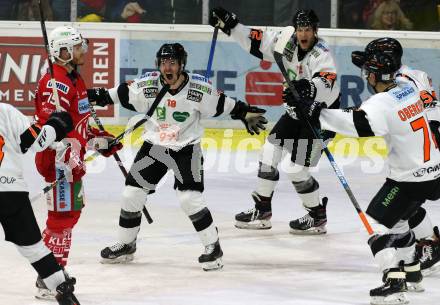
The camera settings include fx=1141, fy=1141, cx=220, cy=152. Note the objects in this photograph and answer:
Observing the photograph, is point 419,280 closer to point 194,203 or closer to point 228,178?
point 194,203

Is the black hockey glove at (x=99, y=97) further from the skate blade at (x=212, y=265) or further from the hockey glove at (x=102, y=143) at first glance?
the skate blade at (x=212, y=265)

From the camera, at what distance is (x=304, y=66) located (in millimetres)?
7641

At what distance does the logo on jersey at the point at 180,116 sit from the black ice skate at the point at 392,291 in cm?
158

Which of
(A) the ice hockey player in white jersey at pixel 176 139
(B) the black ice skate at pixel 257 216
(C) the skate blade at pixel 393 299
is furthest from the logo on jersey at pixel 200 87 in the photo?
(C) the skate blade at pixel 393 299

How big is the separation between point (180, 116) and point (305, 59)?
1356 millimetres

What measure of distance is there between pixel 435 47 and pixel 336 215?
10.8 feet

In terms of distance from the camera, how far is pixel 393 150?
5.76m

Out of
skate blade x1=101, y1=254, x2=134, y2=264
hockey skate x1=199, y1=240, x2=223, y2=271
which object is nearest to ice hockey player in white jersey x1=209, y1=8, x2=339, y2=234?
hockey skate x1=199, y1=240, x2=223, y2=271

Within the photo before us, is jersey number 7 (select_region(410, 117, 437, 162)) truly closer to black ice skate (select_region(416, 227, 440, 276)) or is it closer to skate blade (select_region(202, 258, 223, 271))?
black ice skate (select_region(416, 227, 440, 276))

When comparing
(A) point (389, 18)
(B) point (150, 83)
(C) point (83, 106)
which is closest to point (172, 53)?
(B) point (150, 83)

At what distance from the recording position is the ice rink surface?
5.93 metres

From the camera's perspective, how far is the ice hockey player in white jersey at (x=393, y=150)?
564cm

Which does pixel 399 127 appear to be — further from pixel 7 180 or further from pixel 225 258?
pixel 7 180

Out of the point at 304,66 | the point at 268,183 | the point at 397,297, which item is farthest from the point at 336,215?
the point at 397,297
